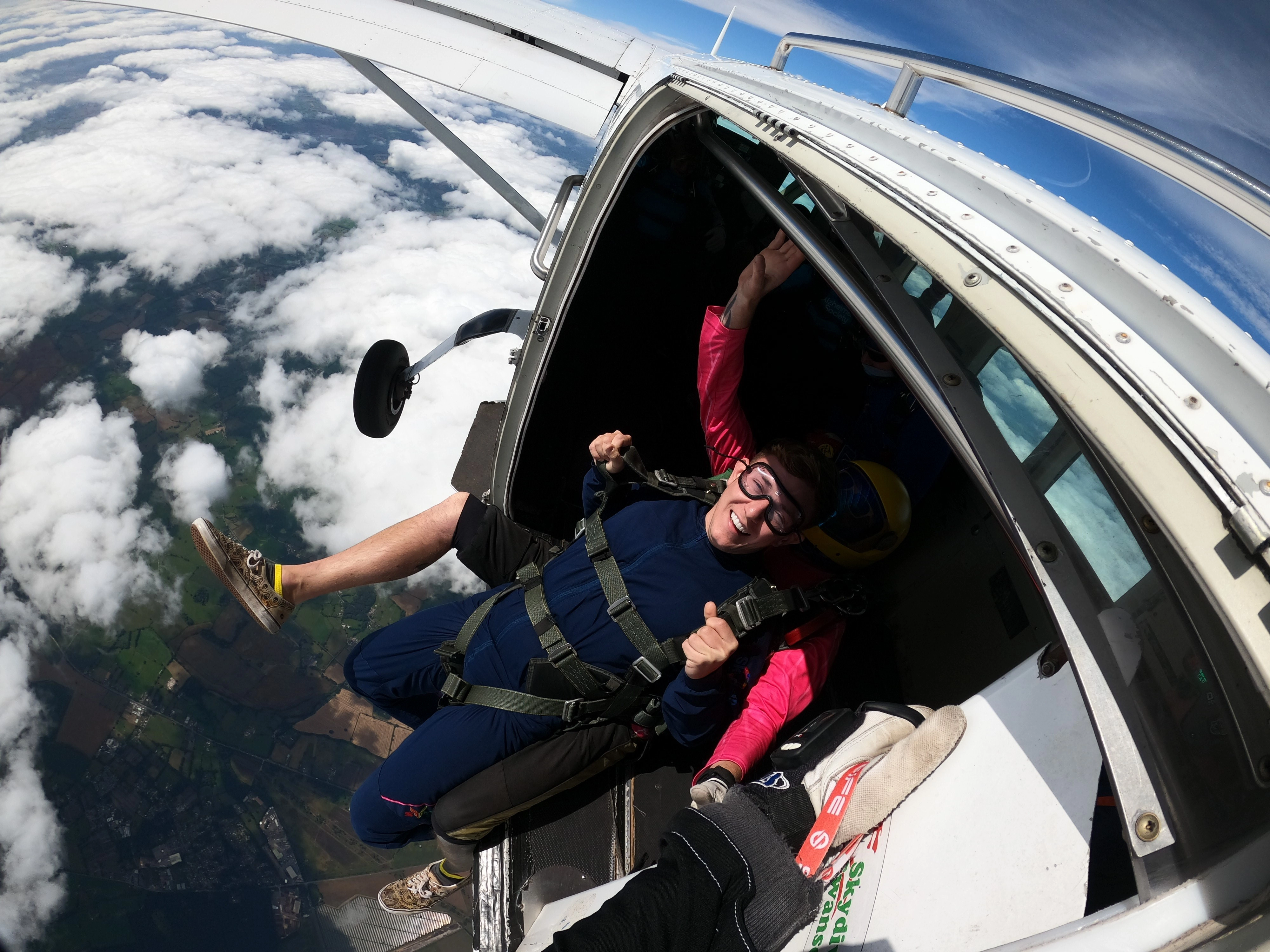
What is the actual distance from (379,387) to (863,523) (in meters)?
1.90

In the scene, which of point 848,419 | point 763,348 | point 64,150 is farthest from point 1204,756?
point 64,150

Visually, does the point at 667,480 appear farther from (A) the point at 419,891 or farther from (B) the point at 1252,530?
(A) the point at 419,891

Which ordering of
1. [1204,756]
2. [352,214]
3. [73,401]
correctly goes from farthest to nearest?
1. [352,214]
2. [73,401]
3. [1204,756]

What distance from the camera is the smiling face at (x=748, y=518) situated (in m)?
1.60

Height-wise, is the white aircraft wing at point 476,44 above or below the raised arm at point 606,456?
above

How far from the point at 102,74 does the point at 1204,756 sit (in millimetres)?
85051

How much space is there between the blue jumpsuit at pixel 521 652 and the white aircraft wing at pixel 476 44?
197 centimetres

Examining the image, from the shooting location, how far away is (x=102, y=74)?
2339 inches

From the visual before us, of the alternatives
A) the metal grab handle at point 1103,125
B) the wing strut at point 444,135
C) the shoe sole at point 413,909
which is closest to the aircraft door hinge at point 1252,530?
the metal grab handle at point 1103,125

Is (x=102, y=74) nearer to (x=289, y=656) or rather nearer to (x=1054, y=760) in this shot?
(x=289, y=656)

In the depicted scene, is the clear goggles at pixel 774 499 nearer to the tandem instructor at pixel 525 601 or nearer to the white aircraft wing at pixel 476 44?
the tandem instructor at pixel 525 601

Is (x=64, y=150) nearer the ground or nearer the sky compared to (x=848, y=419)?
nearer the ground

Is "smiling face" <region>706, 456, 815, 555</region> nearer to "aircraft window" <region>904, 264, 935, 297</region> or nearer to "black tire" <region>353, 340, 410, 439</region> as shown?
"aircraft window" <region>904, 264, 935, 297</region>

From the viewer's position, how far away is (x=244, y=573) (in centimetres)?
200
